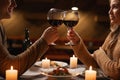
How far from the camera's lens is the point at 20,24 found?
15.7ft

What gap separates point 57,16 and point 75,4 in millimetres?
2760

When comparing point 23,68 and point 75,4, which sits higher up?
point 75,4

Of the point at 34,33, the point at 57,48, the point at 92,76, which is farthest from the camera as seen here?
the point at 34,33

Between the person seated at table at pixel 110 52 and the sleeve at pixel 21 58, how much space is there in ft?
1.01

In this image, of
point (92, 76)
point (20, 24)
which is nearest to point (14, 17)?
point (20, 24)

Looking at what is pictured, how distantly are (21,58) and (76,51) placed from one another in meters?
0.55

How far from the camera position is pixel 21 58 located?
1.89 metres

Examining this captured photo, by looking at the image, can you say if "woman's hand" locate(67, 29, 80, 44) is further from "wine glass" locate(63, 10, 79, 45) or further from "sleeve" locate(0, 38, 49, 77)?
"sleeve" locate(0, 38, 49, 77)

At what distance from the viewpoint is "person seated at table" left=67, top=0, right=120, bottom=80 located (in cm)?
198

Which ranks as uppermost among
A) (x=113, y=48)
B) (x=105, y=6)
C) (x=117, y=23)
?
(x=105, y=6)

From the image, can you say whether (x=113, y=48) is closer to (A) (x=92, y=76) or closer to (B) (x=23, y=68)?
(A) (x=92, y=76)

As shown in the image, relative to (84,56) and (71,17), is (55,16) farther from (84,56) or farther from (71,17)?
(84,56)

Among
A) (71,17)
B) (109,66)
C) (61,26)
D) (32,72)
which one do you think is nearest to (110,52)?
(109,66)

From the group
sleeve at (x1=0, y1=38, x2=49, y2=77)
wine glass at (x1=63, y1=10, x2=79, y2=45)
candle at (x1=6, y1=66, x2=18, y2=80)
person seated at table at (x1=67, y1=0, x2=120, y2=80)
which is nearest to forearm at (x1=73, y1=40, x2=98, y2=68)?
person seated at table at (x1=67, y1=0, x2=120, y2=80)
